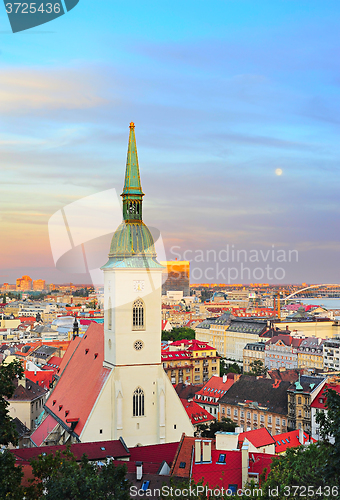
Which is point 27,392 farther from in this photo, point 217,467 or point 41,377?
point 217,467

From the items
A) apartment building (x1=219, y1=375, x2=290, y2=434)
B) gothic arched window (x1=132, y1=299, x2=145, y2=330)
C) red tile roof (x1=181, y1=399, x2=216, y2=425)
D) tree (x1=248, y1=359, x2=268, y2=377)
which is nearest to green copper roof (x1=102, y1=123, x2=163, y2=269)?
gothic arched window (x1=132, y1=299, x2=145, y2=330)

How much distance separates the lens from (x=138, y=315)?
127 ft

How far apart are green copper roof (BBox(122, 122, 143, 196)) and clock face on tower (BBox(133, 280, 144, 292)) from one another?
18.2ft

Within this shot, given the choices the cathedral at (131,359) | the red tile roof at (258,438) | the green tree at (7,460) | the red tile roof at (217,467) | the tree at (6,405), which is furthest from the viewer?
the red tile roof at (258,438)

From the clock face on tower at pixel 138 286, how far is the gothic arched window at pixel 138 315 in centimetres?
66

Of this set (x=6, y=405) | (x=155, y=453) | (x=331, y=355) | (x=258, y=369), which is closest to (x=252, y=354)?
(x=258, y=369)

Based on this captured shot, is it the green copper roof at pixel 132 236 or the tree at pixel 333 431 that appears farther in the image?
the green copper roof at pixel 132 236

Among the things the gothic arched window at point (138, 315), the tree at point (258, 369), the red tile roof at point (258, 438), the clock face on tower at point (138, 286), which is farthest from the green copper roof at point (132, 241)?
the tree at point (258, 369)

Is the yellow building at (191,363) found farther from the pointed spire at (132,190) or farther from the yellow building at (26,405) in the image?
the pointed spire at (132,190)

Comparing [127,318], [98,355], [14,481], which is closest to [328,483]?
[14,481]

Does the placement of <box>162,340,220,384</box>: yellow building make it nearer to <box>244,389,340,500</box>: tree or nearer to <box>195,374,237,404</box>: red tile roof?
<box>195,374,237,404</box>: red tile roof

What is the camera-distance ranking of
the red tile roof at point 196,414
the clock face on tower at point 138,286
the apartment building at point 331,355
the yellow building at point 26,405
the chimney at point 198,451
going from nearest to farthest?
the chimney at point 198,451 → the clock face on tower at point 138,286 → the yellow building at point 26,405 → the red tile roof at point 196,414 → the apartment building at point 331,355

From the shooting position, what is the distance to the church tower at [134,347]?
122 feet

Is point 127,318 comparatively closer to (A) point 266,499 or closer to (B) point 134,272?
(B) point 134,272
